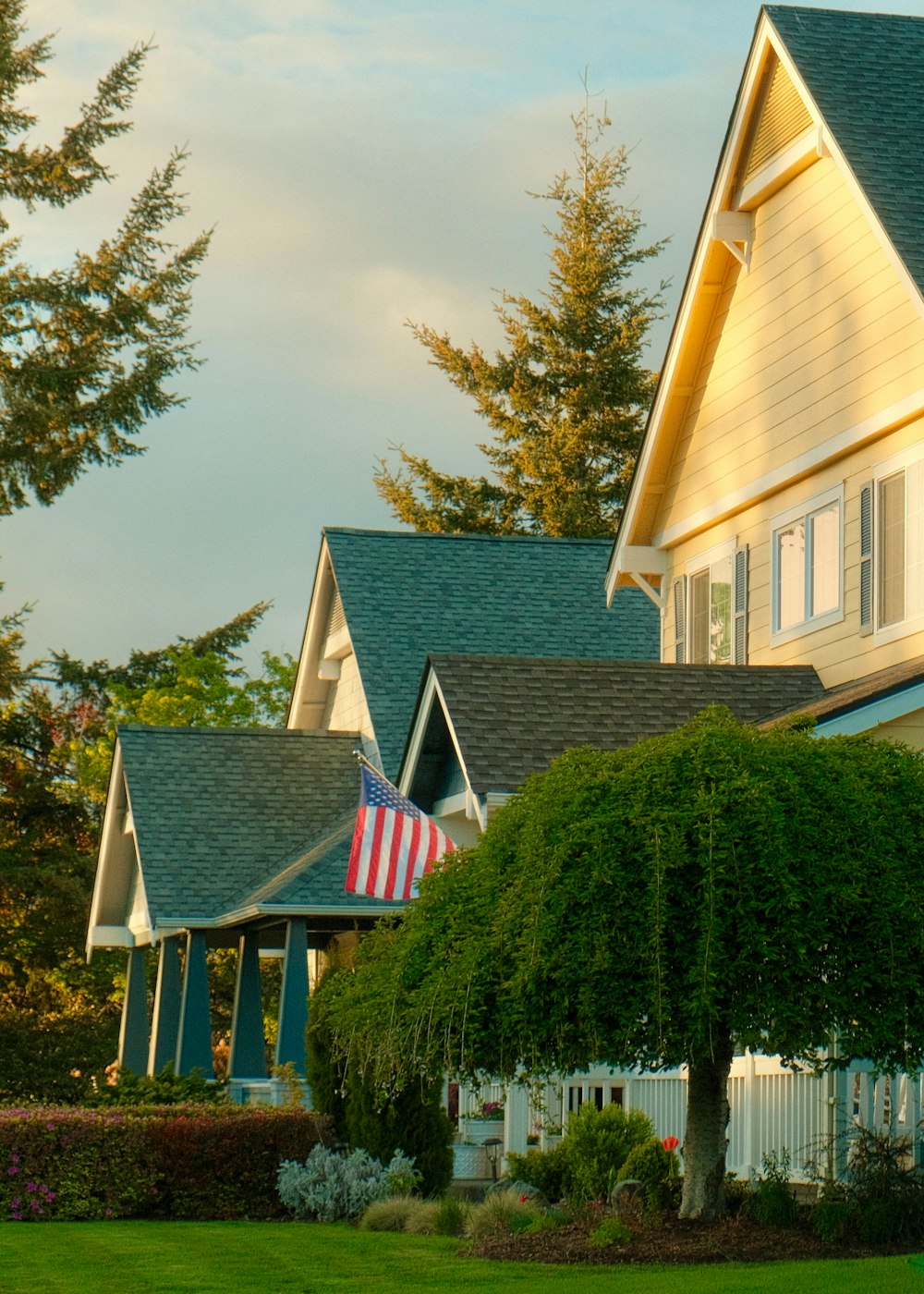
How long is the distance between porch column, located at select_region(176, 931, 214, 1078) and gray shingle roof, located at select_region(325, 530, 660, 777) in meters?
3.57

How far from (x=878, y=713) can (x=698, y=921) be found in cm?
420

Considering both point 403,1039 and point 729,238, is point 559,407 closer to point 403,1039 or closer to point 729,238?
point 729,238

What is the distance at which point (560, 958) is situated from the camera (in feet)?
37.2

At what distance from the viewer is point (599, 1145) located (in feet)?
52.1

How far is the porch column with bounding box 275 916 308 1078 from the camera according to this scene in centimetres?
2258

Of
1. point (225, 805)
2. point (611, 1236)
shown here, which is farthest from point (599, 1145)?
point (225, 805)

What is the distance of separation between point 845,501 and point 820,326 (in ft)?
5.94

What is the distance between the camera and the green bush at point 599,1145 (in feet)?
51.0

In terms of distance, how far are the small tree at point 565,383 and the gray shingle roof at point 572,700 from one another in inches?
1246

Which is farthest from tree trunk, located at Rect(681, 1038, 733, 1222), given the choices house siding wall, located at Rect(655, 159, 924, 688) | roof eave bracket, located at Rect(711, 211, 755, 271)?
roof eave bracket, located at Rect(711, 211, 755, 271)

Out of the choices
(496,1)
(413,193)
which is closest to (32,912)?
(413,193)

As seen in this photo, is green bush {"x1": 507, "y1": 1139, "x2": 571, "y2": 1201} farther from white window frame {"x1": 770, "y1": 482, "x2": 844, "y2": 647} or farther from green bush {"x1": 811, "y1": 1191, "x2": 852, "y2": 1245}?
white window frame {"x1": 770, "y1": 482, "x2": 844, "y2": 647}

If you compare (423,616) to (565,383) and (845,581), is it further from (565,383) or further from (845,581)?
(565,383)

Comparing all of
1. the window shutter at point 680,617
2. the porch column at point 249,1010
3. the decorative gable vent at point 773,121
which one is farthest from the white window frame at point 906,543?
the porch column at point 249,1010
